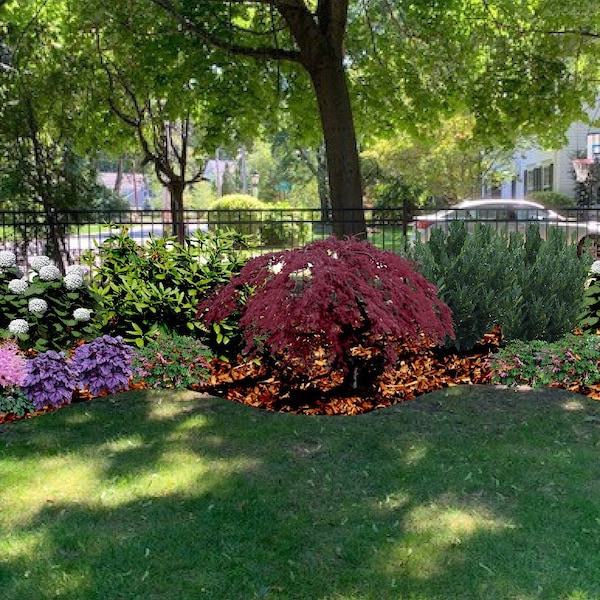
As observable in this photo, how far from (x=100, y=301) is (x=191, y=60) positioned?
23.0ft

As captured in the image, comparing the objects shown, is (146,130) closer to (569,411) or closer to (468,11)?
(468,11)

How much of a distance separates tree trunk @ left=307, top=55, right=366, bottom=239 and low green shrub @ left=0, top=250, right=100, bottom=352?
4.37 m

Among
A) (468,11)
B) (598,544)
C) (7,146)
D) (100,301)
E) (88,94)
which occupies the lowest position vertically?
(598,544)

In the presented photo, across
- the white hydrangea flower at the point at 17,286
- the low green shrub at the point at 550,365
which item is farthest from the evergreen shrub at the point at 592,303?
the white hydrangea flower at the point at 17,286

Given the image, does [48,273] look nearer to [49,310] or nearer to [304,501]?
[49,310]

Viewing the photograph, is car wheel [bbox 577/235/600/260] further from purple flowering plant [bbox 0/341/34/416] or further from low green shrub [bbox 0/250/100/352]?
purple flowering plant [bbox 0/341/34/416]

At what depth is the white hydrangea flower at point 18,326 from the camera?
6.11 meters

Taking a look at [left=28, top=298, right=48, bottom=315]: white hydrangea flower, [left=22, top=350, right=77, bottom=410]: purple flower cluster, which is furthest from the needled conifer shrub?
[left=28, top=298, right=48, bottom=315]: white hydrangea flower

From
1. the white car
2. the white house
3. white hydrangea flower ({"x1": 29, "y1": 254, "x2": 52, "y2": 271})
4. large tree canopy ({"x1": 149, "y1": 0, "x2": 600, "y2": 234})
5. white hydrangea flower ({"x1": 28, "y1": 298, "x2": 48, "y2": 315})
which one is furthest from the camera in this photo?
the white house

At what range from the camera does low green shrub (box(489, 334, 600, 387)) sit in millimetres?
5723

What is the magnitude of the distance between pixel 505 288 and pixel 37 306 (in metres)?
4.19

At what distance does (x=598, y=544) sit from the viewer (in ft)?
11.2

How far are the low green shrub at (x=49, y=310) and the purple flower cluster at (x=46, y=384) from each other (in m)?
0.74

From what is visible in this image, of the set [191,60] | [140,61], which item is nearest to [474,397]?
[191,60]
